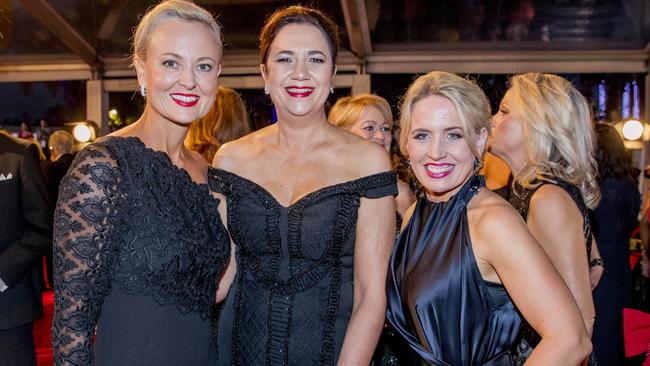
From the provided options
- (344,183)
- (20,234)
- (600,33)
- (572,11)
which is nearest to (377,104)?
(344,183)

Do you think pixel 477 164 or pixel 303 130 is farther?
pixel 303 130

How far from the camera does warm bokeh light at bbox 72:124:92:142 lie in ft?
25.7

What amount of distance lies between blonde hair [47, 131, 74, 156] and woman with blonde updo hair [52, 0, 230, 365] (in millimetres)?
5560

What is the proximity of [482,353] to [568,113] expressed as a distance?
3.97 ft

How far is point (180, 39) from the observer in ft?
6.72

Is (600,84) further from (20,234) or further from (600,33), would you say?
(20,234)

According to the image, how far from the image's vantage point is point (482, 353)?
187cm

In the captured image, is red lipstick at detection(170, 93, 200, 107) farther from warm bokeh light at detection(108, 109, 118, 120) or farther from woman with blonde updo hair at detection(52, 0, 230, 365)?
warm bokeh light at detection(108, 109, 118, 120)

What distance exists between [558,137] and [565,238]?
451 millimetres

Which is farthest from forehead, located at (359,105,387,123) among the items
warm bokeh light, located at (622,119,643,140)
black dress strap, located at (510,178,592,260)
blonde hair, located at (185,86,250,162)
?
warm bokeh light, located at (622,119,643,140)

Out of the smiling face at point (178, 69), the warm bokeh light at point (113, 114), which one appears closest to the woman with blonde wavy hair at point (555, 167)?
the smiling face at point (178, 69)

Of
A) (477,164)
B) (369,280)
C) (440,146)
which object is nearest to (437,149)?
(440,146)

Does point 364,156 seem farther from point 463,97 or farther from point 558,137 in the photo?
point 558,137

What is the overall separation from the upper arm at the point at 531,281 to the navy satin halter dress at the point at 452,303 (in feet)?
0.33
